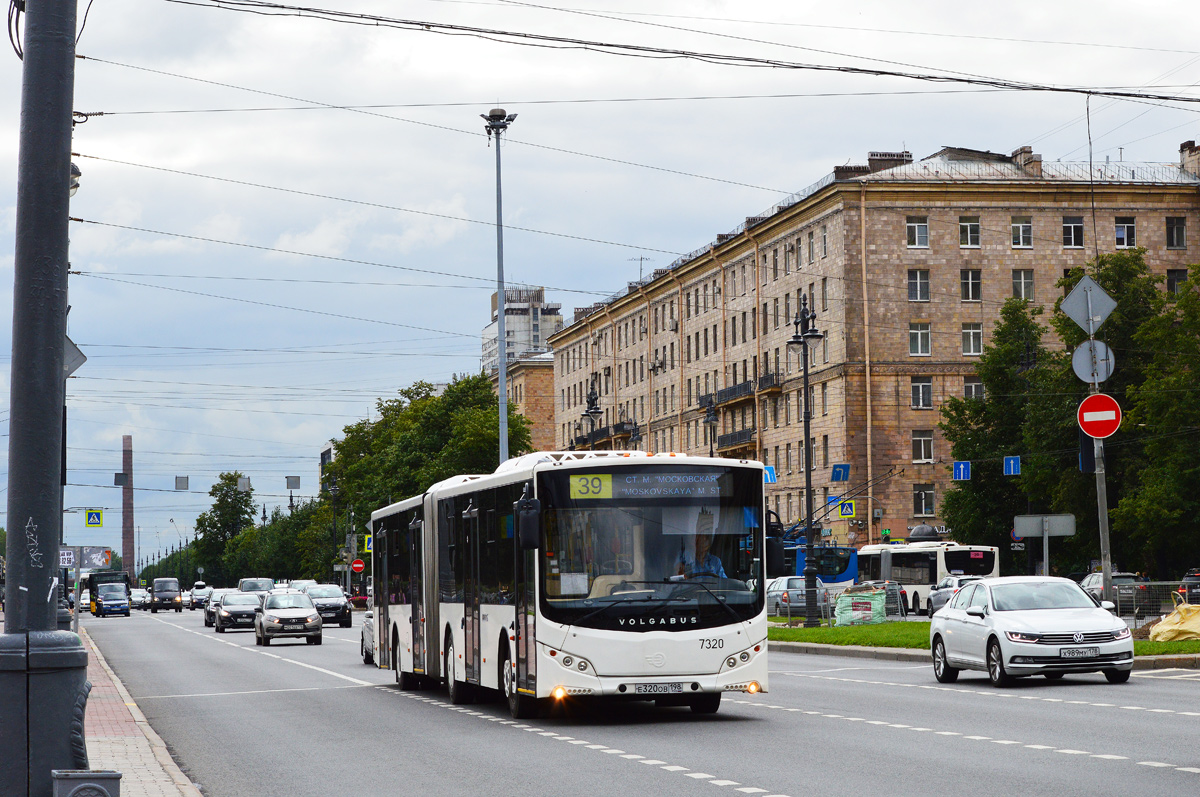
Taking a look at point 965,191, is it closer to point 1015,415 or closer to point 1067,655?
point 1015,415

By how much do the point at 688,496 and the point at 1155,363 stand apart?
163ft

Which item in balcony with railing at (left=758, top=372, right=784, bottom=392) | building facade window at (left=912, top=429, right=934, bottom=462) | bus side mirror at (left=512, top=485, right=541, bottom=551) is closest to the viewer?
bus side mirror at (left=512, top=485, right=541, bottom=551)

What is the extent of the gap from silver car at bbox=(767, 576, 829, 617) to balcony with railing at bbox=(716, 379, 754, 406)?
93.6 feet

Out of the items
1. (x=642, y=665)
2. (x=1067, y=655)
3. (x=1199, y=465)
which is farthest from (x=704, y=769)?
(x=1199, y=465)

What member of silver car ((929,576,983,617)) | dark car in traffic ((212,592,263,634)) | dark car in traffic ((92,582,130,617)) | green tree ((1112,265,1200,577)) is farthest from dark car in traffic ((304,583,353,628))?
dark car in traffic ((92,582,130,617))

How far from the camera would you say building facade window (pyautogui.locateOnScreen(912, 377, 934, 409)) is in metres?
81.7

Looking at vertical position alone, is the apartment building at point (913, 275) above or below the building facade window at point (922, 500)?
above

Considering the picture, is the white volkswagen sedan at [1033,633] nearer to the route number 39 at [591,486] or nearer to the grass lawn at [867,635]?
the route number 39 at [591,486]

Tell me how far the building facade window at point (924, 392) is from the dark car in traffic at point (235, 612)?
33251 mm

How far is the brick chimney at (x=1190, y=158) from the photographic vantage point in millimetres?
87125

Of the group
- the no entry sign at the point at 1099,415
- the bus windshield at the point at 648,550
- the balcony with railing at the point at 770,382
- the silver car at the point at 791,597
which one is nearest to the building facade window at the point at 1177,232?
the balcony with railing at the point at 770,382

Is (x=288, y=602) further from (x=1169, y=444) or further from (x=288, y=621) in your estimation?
(x=1169, y=444)

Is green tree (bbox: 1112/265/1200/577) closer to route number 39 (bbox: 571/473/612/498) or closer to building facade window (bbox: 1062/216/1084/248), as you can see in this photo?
building facade window (bbox: 1062/216/1084/248)

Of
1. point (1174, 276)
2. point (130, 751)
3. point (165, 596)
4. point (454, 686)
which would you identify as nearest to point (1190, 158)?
point (1174, 276)
